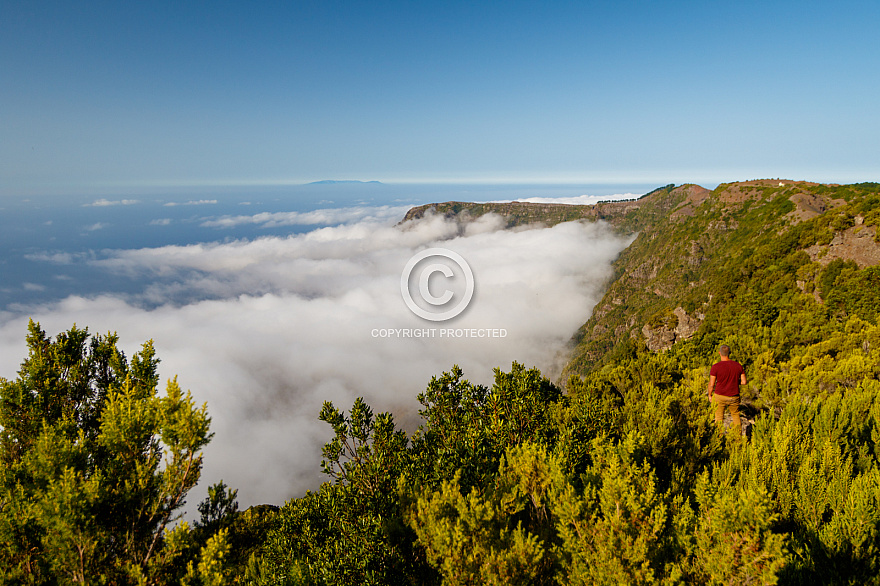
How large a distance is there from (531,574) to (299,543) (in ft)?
29.2

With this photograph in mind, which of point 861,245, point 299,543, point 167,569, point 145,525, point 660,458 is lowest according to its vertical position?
point 299,543

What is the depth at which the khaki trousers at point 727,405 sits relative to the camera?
1355 centimetres

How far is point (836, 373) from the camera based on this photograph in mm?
18531

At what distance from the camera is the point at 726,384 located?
13.5 m

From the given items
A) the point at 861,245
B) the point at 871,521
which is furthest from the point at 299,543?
the point at 861,245

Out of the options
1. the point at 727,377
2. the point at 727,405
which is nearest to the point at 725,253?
the point at 727,405

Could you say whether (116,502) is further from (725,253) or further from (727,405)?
(725,253)

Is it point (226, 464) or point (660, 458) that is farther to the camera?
point (226, 464)

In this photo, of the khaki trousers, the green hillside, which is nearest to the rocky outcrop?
the green hillside

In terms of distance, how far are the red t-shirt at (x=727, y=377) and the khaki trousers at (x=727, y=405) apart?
16 centimetres

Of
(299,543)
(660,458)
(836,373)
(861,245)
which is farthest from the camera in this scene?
(861,245)

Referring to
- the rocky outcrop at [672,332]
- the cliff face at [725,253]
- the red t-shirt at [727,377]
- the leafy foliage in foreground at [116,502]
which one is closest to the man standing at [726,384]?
the red t-shirt at [727,377]

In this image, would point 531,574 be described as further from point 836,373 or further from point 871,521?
point 836,373

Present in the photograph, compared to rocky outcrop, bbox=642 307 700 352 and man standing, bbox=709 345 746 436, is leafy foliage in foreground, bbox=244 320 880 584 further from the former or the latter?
rocky outcrop, bbox=642 307 700 352
